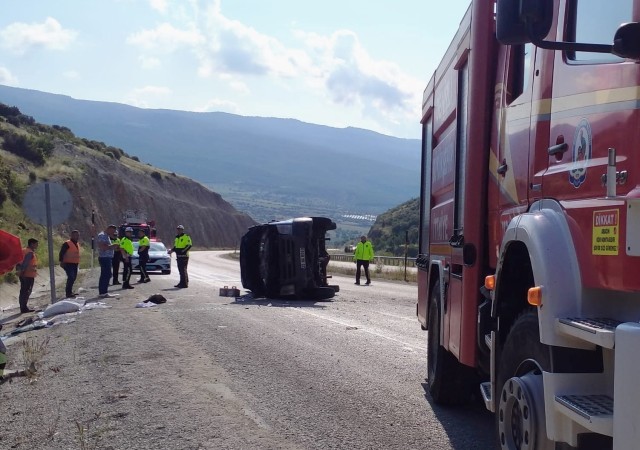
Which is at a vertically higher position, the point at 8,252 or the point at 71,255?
the point at 8,252

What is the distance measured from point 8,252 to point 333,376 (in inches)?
133

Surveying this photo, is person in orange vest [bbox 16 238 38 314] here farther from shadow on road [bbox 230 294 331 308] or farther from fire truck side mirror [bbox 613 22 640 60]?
fire truck side mirror [bbox 613 22 640 60]

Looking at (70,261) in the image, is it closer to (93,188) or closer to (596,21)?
(596,21)

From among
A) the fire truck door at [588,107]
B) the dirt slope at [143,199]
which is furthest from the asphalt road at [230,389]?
the dirt slope at [143,199]

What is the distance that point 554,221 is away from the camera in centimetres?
366

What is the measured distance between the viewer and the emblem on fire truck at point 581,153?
3.51 metres

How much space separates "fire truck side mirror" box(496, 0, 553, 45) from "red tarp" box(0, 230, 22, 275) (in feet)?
17.6

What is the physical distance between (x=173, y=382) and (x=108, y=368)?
46.8 inches

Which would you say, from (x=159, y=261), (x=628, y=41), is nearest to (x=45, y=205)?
(x=159, y=261)

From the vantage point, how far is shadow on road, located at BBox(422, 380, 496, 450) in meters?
5.72

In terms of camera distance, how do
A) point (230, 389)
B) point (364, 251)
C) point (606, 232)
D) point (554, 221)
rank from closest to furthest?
point (606, 232) → point (554, 221) → point (230, 389) → point (364, 251)

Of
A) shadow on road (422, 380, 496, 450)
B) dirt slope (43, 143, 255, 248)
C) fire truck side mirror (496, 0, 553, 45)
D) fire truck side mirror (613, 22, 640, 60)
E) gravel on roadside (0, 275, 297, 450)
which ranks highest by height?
dirt slope (43, 143, 255, 248)

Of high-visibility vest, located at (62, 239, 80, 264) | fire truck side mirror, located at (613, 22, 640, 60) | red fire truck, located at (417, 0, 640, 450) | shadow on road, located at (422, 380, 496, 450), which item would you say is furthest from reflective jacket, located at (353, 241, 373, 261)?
fire truck side mirror, located at (613, 22, 640, 60)

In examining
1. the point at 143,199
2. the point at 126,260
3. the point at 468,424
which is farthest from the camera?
the point at 143,199
